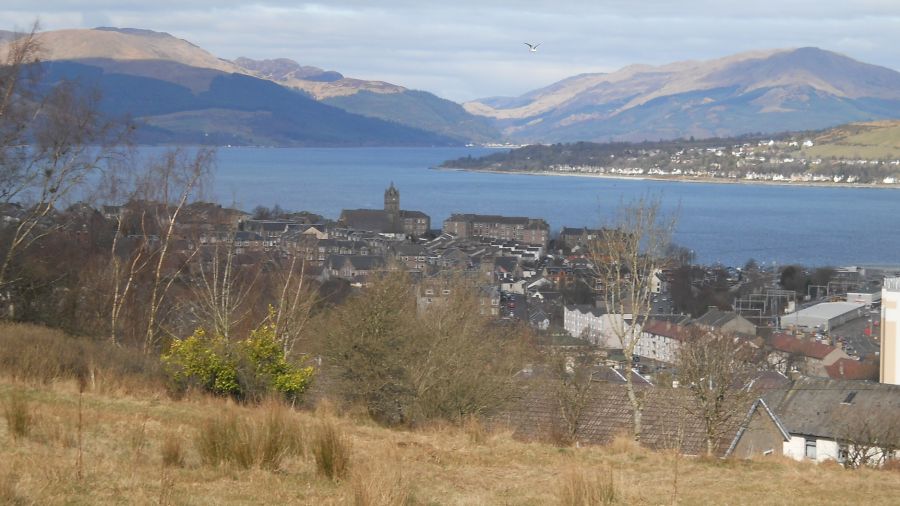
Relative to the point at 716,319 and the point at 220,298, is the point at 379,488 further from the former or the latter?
the point at 716,319

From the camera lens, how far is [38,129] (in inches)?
420

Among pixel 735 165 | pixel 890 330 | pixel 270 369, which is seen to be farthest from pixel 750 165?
pixel 270 369

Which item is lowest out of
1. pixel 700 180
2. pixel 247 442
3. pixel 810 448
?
pixel 810 448

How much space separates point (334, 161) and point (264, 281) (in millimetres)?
161346

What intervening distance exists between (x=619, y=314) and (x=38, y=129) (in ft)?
29.9

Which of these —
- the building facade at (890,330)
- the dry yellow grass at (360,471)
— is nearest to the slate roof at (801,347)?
the building facade at (890,330)

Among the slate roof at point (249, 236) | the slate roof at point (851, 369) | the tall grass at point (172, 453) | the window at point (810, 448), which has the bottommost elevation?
the slate roof at point (851, 369)

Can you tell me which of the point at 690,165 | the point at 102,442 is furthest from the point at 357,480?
the point at 690,165

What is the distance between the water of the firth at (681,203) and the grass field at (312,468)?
29.2 m

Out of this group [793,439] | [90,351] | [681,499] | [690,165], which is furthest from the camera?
[690,165]

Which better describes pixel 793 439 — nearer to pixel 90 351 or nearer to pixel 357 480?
pixel 90 351

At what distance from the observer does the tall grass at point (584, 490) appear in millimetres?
4371

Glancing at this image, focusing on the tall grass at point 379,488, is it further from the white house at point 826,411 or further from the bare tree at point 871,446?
the white house at point 826,411

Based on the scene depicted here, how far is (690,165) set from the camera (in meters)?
167
